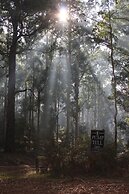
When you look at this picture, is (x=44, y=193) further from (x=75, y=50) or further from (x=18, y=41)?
(x=75, y=50)

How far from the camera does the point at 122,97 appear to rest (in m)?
31.7

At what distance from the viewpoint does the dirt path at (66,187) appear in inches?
389

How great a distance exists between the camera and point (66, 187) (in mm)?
10648

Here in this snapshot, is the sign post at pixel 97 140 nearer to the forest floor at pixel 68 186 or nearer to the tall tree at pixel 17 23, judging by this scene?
the forest floor at pixel 68 186

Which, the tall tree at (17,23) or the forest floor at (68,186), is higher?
the tall tree at (17,23)

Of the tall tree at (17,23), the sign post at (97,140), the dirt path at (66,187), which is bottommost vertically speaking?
the dirt path at (66,187)

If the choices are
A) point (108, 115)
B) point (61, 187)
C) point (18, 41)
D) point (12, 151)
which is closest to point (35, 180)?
point (61, 187)

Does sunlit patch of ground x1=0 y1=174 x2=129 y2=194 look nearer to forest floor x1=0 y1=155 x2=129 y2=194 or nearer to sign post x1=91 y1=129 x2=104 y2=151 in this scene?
forest floor x1=0 y1=155 x2=129 y2=194

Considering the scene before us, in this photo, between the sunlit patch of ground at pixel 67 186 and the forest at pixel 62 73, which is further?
the forest at pixel 62 73

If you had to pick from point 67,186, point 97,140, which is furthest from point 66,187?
point 97,140

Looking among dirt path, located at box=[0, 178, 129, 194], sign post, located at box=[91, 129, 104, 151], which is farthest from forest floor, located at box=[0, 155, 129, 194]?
sign post, located at box=[91, 129, 104, 151]

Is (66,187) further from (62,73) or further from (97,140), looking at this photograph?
(62,73)

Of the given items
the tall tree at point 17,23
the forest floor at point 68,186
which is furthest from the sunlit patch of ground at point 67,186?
the tall tree at point 17,23

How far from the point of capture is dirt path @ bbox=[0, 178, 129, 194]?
32.4 ft
